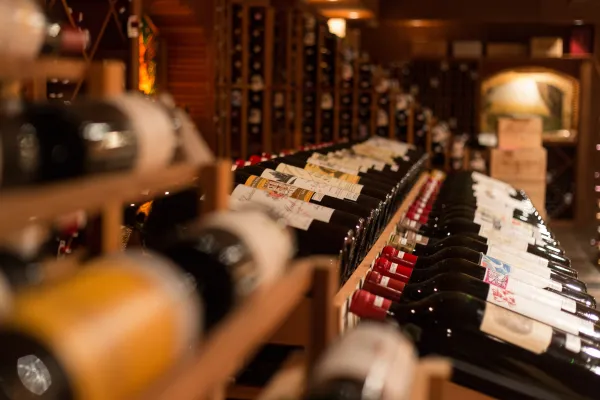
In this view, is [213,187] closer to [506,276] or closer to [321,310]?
[321,310]

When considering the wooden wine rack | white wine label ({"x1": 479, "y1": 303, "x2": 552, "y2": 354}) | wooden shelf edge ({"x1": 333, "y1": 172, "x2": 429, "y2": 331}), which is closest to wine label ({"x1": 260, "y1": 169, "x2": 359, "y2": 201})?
wooden shelf edge ({"x1": 333, "y1": 172, "x2": 429, "y2": 331})

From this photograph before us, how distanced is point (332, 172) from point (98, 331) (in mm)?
1904

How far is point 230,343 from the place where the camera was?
2.54 feet

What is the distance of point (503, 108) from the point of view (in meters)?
10.0

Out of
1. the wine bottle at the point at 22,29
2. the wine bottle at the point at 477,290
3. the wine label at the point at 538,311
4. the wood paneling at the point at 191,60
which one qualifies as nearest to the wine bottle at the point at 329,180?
the wine bottle at the point at 477,290

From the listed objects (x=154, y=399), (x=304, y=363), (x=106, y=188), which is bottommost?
(x=304, y=363)

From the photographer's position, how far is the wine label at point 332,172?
94.7 inches

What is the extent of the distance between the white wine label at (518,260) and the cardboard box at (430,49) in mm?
7406

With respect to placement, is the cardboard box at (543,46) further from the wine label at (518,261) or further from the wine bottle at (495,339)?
the wine bottle at (495,339)

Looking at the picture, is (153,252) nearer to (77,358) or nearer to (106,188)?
(106,188)

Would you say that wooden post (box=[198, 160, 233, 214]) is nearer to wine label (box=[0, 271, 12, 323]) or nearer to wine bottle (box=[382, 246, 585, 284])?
wine label (box=[0, 271, 12, 323])

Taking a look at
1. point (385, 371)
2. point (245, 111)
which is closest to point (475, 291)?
point (385, 371)

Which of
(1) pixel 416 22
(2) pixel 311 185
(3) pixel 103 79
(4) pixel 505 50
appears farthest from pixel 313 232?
(4) pixel 505 50

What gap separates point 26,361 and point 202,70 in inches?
196
